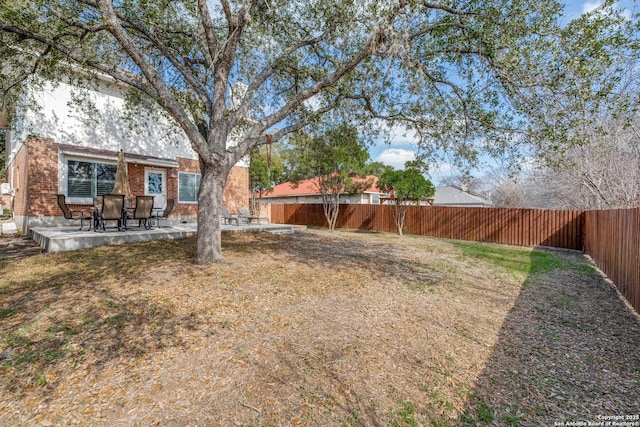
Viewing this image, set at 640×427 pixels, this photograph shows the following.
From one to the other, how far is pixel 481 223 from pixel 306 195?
52.1 ft

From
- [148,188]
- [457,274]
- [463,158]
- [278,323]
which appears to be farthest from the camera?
[148,188]

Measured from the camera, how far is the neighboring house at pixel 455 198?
3672 centimetres

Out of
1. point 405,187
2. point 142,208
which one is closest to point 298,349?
point 142,208

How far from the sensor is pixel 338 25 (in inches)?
279

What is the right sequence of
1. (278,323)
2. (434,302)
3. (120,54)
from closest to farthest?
(278,323) < (434,302) < (120,54)

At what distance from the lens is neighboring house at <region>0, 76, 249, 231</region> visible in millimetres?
10398

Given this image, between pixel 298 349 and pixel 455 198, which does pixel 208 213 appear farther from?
pixel 455 198

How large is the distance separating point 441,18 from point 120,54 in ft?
28.0

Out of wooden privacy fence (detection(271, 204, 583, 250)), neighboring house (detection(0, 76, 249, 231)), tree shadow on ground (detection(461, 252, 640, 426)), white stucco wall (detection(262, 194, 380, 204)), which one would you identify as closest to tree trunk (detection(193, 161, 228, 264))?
neighboring house (detection(0, 76, 249, 231))

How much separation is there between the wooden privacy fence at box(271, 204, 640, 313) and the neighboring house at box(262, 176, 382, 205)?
4.28 m

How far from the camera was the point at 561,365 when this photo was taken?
3.18m

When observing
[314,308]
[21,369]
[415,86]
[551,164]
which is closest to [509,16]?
[415,86]

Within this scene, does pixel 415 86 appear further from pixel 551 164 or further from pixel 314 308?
pixel 314 308

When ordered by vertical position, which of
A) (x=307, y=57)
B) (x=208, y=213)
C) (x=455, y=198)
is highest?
(x=307, y=57)
